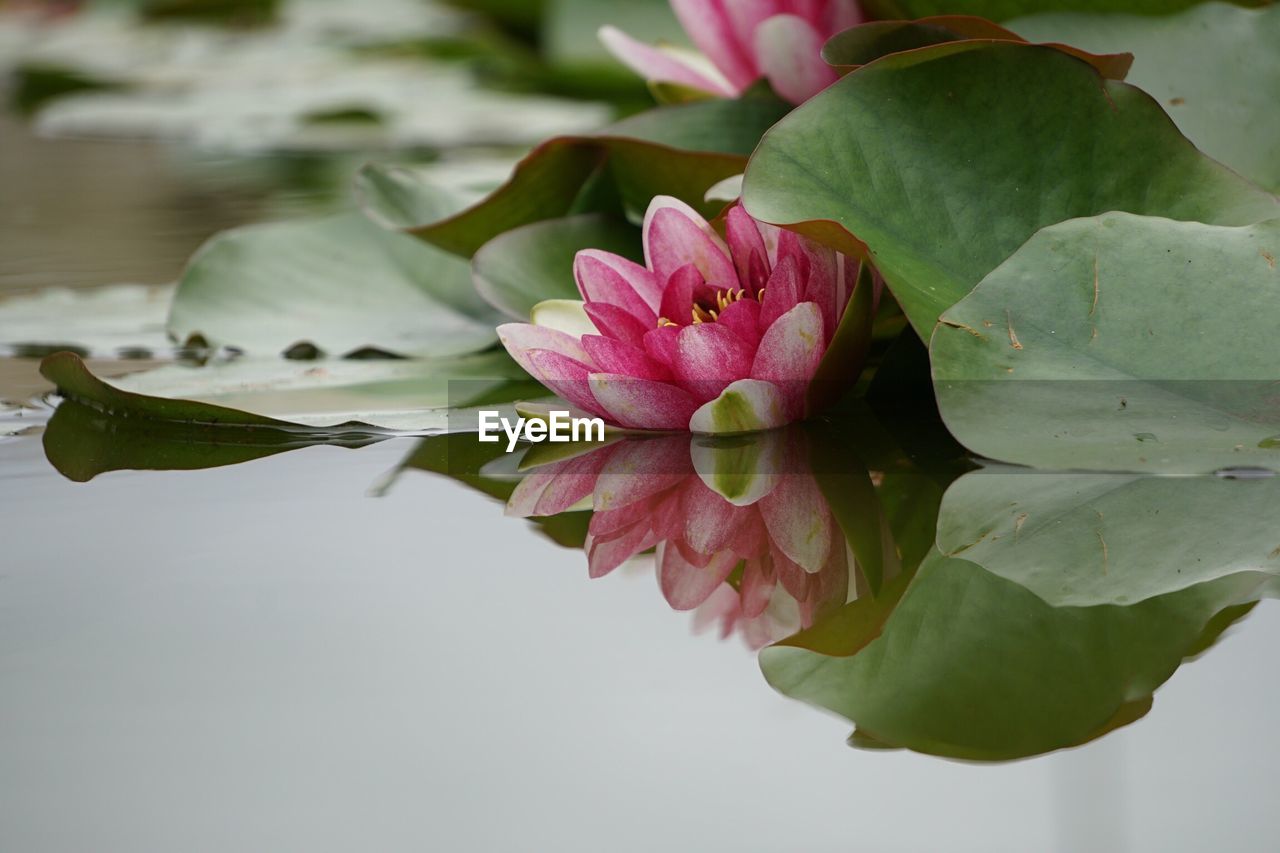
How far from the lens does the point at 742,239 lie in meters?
0.71

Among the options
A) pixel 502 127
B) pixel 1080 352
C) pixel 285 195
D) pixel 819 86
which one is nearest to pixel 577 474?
pixel 1080 352

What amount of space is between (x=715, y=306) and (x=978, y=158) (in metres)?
0.16

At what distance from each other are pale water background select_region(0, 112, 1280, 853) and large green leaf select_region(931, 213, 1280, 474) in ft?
0.53

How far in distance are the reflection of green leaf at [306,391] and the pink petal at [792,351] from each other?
206mm

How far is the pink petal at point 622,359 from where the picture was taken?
26.6 inches

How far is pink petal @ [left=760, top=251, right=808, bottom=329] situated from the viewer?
2.18 feet

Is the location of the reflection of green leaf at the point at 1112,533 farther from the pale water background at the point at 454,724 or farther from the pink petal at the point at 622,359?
the pink petal at the point at 622,359

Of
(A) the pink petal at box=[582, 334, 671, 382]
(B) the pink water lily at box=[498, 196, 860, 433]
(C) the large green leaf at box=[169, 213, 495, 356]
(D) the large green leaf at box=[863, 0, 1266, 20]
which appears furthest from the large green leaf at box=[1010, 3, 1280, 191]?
(C) the large green leaf at box=[169, 213, 495, 356]

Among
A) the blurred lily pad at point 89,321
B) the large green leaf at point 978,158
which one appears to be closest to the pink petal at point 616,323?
the large green leaf at point 978,158

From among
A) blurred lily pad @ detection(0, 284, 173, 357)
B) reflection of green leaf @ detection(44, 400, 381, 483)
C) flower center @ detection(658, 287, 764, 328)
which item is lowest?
blurred lily pad @ detection(0, 284, 173, 357)

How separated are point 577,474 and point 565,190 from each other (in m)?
0.31

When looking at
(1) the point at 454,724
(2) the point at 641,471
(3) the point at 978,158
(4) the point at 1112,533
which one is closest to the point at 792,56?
(3) the point at 978,158

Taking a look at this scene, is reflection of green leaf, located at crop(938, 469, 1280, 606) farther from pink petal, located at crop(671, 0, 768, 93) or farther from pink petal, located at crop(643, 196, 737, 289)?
pink petal, located at crop(671, 0, 768, 93)

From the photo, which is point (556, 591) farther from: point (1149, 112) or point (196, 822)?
point (1149, 112)
